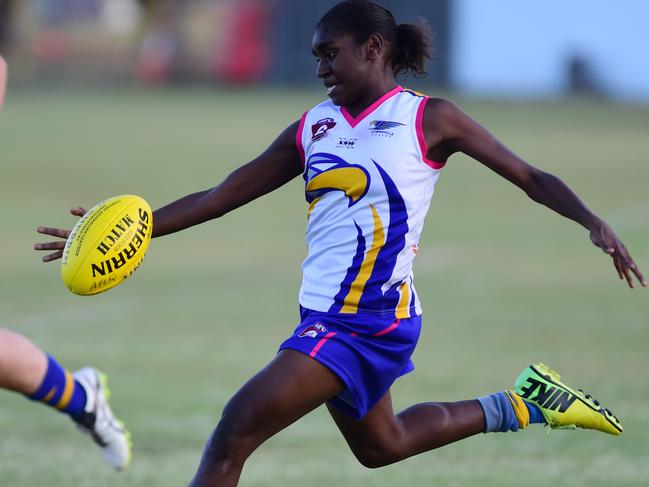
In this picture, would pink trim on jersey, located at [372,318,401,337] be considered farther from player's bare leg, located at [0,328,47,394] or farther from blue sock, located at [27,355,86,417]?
player's bare leg, located at [0,328,47,394]

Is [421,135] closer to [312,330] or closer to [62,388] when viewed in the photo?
[312,330]

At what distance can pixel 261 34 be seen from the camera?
49.0 meters

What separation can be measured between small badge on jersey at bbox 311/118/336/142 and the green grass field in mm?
2085

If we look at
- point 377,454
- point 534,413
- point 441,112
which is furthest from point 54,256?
point 534,413

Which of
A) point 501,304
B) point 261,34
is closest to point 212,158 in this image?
point 501,304

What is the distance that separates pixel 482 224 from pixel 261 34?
32.7 metres

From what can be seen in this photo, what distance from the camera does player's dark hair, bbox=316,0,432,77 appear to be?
18.3 feet

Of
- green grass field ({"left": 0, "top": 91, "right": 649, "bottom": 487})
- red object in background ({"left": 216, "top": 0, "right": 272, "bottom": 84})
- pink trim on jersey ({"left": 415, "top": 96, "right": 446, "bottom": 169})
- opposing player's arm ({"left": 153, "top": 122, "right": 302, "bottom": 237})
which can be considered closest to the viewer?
pink trim on jersey ({"left": 415, "top": 96, "right": 446, "bottom": 169})

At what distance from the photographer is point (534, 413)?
616 centimetres

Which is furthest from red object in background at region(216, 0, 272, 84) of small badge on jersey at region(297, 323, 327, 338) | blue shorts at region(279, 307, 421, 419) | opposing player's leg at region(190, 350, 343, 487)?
opposing player's leg at region(190, 350, 343, 487)

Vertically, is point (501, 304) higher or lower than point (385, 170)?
lower

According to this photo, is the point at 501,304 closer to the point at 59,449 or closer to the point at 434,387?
the point at 434,387

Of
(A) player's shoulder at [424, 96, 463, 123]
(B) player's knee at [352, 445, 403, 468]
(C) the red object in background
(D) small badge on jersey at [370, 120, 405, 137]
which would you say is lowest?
(C) the red object in background

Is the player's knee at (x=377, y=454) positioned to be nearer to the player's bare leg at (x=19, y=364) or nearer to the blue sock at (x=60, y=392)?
the blue sock at (x=60, y=392)
